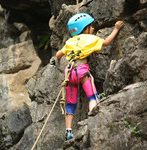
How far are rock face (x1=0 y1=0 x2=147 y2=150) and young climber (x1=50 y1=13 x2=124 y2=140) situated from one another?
0.31 m

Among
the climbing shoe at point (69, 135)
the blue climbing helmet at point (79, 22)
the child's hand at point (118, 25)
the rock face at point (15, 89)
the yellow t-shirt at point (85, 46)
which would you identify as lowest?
the rock face at point (15, 89)

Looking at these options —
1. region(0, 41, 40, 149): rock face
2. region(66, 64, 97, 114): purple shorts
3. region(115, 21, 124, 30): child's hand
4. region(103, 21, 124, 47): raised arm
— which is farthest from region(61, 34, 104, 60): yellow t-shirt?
region(0, 41, 40, 149): rock face

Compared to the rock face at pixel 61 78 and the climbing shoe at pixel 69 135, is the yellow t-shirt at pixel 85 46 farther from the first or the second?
the climbing shoe at pixel 69 135

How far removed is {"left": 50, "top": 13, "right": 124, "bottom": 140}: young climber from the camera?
9805 mm

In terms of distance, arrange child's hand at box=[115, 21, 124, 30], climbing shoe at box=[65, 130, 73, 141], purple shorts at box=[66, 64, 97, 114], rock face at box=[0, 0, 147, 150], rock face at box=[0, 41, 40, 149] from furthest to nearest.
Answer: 1. rock face at box=[0, 41, 40, 149]
2. child's hand at box=[115, 21, 124, 30]
3. purple shorts at box=[66, 64, 97, 114]
4. climbing shoe at box=[65, 130, 73, 141]
5. rock face at box=[0, 0, 147, 150]

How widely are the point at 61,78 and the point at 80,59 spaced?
4.81 feet

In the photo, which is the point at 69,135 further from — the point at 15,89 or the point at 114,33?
the point at 15,89

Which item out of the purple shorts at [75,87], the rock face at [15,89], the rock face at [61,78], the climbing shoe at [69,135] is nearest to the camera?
the rock face at [61,78]

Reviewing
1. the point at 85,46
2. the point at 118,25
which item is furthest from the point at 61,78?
the point at 118,25

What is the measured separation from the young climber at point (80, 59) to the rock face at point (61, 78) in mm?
310

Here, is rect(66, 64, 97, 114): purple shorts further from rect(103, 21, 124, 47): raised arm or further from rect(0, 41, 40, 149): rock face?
rect(0, 41, 40, 149): rock face

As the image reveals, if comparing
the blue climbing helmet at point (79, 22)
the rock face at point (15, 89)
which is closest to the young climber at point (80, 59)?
the blue climbing helmet at point (79, 22)

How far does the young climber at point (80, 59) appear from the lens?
9.80 meters

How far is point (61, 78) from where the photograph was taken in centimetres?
1127
